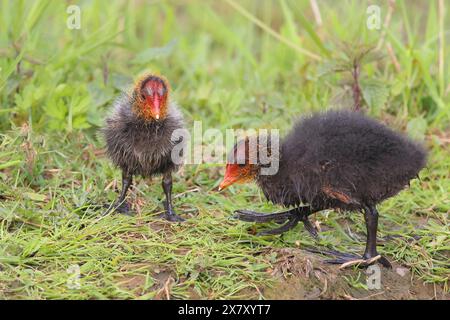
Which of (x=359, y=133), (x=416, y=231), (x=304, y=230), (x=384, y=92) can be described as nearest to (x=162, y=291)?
(x=304, y=230)

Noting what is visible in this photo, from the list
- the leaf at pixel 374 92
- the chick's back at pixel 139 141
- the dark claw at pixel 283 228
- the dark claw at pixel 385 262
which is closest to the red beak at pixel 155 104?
the chick's back at pixel 139 141

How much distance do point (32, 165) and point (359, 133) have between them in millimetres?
2096

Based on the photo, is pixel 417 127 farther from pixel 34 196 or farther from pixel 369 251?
pixel 34 196

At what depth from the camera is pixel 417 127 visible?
5273 millimetres

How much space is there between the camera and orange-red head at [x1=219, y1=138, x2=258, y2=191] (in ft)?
13.1

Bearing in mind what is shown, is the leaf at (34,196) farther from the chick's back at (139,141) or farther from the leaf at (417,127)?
the leaf at (417,127)

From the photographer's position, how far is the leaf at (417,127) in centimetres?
524

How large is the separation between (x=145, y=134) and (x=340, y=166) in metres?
1.21

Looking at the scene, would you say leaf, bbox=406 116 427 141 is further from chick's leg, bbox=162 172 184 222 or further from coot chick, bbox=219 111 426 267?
chick's leg, bbox=162 172 184 222

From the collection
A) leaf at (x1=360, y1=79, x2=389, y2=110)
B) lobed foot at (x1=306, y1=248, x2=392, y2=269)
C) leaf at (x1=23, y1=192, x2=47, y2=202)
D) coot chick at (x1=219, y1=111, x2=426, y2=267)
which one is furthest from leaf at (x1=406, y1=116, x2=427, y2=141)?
leaf at (x1=23, y1=192, x2=47, y2=202)

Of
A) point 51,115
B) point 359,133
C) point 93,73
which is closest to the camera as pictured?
point 359,133

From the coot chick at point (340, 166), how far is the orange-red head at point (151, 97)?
52cm

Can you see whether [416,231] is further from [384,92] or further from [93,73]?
[93,73]

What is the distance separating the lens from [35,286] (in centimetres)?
353
